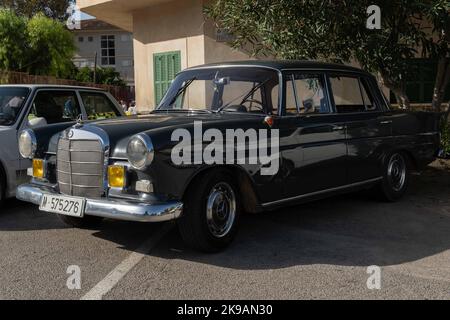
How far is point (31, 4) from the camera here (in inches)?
1371

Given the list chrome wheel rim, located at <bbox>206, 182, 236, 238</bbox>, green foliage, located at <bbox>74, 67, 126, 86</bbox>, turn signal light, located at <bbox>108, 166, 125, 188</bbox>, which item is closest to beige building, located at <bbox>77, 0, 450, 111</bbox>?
chrome wheel rim, located at <bbox>206, 182, 236, 238</bbox>

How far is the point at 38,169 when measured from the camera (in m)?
4.91

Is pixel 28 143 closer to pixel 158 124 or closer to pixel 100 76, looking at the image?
pixel 158 124

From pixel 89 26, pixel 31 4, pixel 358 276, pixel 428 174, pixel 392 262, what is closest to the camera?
pixel 358 276

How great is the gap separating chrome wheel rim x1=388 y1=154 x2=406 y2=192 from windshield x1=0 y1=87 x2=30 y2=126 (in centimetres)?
459

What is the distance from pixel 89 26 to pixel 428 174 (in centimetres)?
4667

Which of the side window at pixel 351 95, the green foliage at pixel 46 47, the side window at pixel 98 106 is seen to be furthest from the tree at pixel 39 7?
the side window at pixel 351 95

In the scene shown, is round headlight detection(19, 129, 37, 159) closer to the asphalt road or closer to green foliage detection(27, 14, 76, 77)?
the asphalt road

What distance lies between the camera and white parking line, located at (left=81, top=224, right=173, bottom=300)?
3633 millimetres

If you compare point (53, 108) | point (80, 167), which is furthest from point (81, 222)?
point (53, 108)
